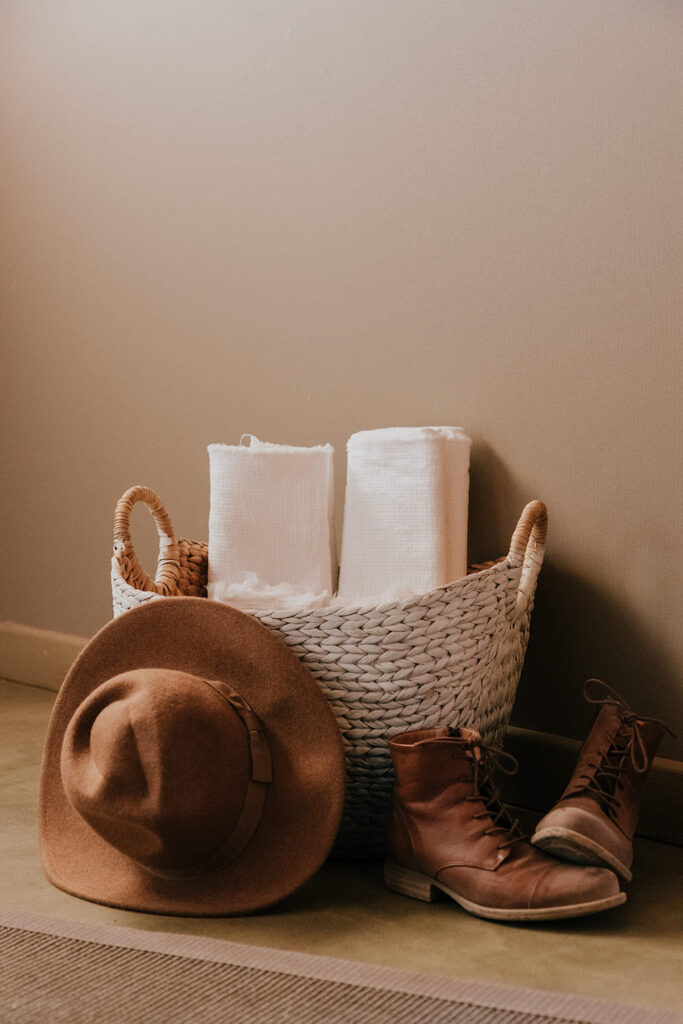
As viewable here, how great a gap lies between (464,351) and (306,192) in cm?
43

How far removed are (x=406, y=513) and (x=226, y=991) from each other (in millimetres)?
712

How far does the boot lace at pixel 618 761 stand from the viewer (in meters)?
1.17

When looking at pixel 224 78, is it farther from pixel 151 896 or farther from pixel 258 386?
pixel 151 896

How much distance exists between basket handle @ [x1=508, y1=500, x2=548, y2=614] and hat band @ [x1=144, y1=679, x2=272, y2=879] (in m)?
0.39

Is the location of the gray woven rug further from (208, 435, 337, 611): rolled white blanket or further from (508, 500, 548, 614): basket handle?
(208, 435, 337, 611): rolled white blanket

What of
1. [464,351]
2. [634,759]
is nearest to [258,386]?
[464,351]

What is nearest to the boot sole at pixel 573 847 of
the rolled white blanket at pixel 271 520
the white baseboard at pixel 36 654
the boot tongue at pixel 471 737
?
the boot tongue at pixel 471 737

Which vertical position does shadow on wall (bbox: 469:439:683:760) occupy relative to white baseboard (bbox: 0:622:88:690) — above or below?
above

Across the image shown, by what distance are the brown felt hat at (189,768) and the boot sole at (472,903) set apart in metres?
0.12

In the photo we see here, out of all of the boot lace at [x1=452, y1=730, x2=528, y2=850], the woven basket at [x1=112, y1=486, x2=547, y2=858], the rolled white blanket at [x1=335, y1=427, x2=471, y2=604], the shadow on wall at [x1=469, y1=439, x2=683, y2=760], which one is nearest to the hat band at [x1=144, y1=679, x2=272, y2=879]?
the woven basket at [x1=112, y1=486, x2=547, y2=858]

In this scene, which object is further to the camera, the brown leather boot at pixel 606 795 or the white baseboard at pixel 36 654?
the white baseboard at pixel 36 654

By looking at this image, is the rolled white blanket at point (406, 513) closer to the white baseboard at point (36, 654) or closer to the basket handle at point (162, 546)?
→ the basket handle at point (162, 546)

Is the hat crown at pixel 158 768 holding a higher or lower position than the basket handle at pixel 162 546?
lower

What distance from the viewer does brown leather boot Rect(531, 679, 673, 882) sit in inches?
42.7
